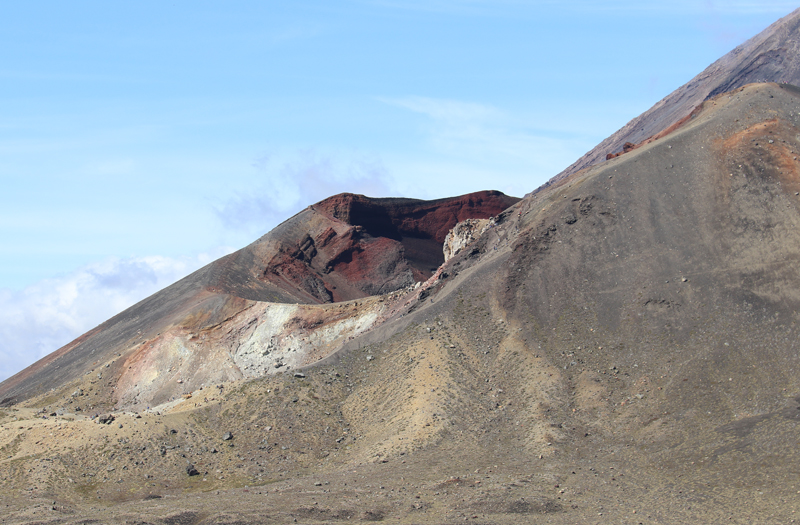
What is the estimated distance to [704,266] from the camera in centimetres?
3856

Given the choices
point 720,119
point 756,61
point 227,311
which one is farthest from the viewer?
point 756,61

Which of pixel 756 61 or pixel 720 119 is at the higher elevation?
pixel 756 61

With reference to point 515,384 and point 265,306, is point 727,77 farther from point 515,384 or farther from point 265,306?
point 515,384

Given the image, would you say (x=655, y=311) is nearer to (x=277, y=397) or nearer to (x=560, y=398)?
(x=560, y=398)

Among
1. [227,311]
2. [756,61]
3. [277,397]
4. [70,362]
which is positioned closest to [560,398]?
[277,397]

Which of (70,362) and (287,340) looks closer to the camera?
(287,340)

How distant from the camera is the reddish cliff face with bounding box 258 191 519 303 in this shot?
67562mm

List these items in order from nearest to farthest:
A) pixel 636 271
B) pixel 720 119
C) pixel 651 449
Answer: pixel 651 449, pixel 636 271, pixel 720 119

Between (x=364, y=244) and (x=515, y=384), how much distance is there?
39.5m

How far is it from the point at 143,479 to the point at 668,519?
21.0 m

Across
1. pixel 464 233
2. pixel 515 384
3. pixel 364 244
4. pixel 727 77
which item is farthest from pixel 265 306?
pixel 727 77

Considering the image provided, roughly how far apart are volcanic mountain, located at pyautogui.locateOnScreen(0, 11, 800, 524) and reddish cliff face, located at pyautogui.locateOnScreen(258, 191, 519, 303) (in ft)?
46.7

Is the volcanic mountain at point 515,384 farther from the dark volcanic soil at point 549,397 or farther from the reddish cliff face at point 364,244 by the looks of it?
the reddish cliff face at point 364,244

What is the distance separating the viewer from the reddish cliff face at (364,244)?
6756cm
